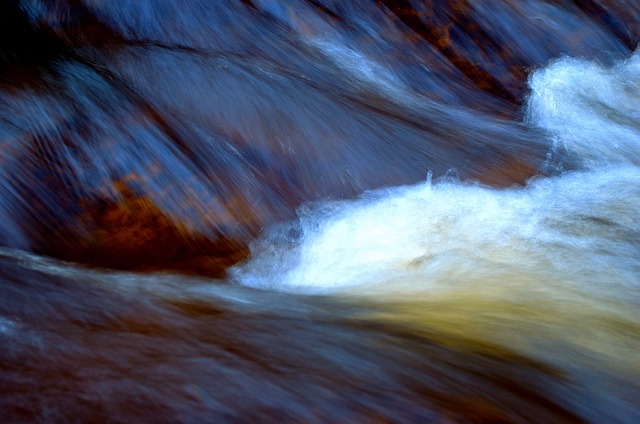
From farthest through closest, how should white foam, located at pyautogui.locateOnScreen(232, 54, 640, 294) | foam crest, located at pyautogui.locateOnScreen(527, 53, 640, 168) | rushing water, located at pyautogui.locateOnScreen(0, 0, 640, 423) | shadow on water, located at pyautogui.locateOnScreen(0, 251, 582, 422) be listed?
foam crest, located at pyautogui.locateOnScreen(527, 53, 640, 168), white foam, located at pyautogui.locateOnScreen(232, 54, 640, 294), rushing water, located at pyautogui.locateOnScreen(0, 0, 640, 423), shadow on water, located at pyautogui.locateOnScreen(0, 251, 582, 422)

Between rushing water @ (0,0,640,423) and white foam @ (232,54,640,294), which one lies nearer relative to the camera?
rushing water @ (0,0,640,423)

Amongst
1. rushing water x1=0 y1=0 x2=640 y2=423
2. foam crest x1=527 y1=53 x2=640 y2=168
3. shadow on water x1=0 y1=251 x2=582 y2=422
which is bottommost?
shadow on water x1=0 y1=251 x2=582 y2=422

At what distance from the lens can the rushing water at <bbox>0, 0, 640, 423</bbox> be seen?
2.02m

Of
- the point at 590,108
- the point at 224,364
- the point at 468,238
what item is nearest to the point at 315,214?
the point at 468,238

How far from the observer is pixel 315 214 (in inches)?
133

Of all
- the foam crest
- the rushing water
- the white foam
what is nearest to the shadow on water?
the rushing water

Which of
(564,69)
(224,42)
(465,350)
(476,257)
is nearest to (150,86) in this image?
(224,42)

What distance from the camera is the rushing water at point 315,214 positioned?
2.02 meters

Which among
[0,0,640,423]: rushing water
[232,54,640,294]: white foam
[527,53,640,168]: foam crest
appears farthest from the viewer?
[527,53,640,168]: foam crest

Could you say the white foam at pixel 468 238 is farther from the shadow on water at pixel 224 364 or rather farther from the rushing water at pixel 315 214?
the shadow on water at pixel 224 364

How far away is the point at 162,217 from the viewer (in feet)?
10.2

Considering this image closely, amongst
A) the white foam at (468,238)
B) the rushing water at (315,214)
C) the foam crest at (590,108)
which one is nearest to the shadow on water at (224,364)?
the rushing water at (315,214)

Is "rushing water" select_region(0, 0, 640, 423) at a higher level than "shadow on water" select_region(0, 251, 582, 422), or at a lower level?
higher

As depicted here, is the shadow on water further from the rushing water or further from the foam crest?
the foam crest
